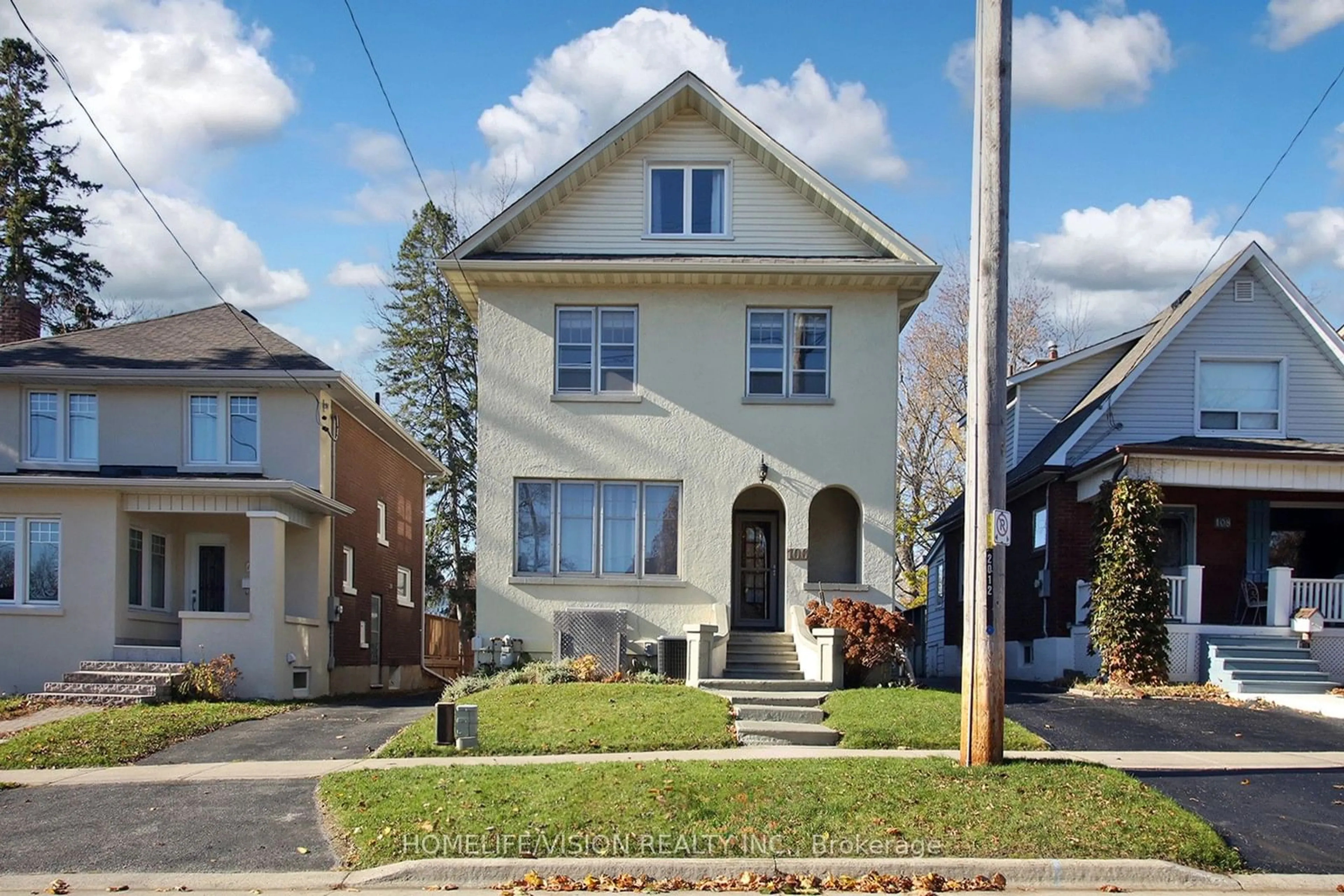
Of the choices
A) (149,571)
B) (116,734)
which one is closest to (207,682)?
→ (149,571)

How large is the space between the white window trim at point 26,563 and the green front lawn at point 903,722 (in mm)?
13242

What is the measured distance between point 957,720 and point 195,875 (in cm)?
837

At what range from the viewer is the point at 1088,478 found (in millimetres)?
21000

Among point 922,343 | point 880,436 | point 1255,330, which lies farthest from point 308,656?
point 922,343

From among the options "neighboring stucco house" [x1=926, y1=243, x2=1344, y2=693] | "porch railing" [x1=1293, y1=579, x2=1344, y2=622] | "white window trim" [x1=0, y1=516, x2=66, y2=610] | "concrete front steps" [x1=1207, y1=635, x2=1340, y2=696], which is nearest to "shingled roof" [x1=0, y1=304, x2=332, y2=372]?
"white window trim" [x1=0, y1=516, x2=66, y2=610]

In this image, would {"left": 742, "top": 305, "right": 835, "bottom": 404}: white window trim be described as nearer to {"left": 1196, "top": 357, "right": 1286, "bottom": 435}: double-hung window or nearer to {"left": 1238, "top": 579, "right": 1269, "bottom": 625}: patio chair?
{"left": 1196, "top": 357, "right": 1286, "bottom": 435}: double-hung window

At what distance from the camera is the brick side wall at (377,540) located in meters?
24.7

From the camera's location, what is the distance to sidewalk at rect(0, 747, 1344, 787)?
12.0 m

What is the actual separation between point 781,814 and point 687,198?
13.3 m

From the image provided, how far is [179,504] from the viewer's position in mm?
20500

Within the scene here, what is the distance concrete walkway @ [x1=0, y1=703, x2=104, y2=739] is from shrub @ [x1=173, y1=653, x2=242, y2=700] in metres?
1.26

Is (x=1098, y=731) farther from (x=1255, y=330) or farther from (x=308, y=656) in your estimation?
(x=308, y=656)

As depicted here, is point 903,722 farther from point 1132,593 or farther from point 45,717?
point 45,717

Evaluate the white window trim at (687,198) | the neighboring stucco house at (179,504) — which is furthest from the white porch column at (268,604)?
the white window trim at (687,198)
